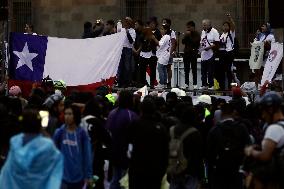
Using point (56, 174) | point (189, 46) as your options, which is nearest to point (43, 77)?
point (189, 46)

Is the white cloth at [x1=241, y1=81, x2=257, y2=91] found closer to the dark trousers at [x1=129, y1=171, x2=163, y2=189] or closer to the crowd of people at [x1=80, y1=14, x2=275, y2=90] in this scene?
the crowd of people at [x1=80, y1=14, x2=275, y2=90]

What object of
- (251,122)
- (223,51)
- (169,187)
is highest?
(223,51)

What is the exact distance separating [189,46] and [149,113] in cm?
1022

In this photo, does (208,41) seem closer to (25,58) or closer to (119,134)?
(25,58)

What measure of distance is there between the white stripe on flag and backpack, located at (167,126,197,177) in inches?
385

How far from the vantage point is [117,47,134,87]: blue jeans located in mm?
22281

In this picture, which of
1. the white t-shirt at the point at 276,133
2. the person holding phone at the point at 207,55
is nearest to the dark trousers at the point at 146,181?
the white t-shirt at the point at 276,133

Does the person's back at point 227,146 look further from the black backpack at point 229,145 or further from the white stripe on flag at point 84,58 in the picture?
the white stripe on flag at point 84,58

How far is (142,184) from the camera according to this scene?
11.9 metres

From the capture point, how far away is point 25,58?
68.3 feet

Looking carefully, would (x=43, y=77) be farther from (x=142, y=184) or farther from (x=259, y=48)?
(x=142, y=184)

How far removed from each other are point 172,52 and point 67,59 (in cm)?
258

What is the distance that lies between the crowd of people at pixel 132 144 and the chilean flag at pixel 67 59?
23.5 feet

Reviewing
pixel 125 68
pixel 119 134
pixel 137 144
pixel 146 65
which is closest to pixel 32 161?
pixel 137 144
